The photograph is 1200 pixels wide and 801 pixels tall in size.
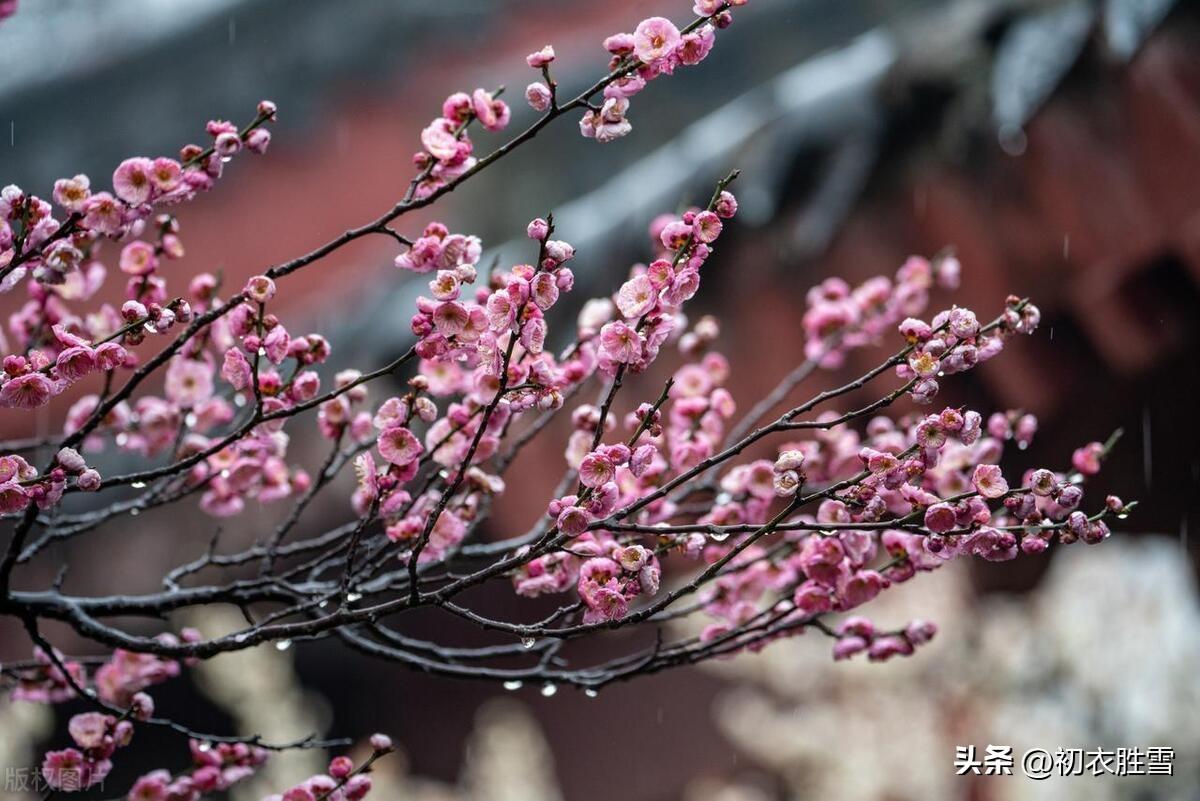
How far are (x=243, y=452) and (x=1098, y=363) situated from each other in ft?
5.46

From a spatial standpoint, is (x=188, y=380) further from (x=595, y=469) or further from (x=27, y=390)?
(x=595, y=469)

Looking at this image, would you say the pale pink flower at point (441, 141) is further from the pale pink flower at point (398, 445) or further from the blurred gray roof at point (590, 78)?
the blurred gray roof at point (590, 78)

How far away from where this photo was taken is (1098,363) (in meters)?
2.21

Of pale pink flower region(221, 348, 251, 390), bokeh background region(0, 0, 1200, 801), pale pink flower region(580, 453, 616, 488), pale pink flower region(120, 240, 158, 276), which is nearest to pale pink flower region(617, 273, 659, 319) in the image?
pale pink flower region(580, 453, 616, 488)

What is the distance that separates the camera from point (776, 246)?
7.76 ft

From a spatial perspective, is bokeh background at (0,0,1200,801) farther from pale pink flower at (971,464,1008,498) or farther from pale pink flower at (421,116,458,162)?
pale pink flower at (421,116,458,162)

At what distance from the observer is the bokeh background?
2.05 meters

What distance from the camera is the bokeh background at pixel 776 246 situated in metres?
2.05

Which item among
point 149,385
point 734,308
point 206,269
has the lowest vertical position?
point 734,308

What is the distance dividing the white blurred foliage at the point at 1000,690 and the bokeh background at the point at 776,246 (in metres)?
0.01

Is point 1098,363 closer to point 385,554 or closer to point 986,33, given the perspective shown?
point 986,33

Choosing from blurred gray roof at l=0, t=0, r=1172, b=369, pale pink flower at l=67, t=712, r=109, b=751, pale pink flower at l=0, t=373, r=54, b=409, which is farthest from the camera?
blurred gray roof at l=0, t=0, r=1172, b=369

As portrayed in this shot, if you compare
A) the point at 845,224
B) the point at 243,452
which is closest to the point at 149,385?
the point at 845,224

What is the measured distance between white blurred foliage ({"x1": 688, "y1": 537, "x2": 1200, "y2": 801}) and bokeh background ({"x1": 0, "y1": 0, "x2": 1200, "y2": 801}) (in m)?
0.01
